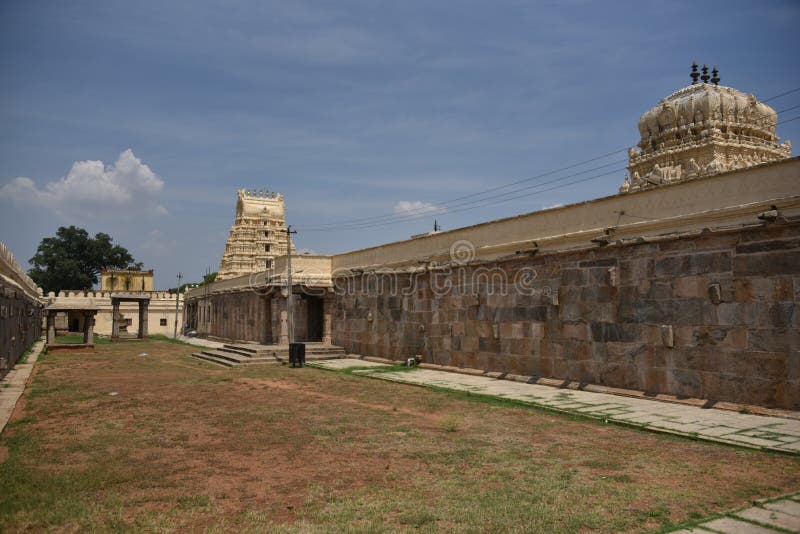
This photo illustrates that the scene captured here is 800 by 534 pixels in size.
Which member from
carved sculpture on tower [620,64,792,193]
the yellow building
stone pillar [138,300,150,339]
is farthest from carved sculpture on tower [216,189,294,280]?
carved sculpture on tower [620,64,792,193]

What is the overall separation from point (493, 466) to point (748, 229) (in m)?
6.43

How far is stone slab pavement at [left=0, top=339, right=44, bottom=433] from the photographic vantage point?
9.97m

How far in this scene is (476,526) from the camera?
15.6 feet

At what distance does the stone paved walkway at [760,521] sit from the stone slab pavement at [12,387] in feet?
30.0

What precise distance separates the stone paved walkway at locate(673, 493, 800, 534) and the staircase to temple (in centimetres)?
1738

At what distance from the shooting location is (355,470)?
6531mm

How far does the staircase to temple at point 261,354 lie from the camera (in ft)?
68.3

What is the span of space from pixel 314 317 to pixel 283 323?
7.39ft

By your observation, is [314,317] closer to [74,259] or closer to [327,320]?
[327,320]

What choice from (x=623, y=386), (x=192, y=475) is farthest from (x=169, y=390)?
(x=623, y=386)

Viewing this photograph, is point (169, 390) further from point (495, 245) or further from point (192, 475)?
point (495, 245)

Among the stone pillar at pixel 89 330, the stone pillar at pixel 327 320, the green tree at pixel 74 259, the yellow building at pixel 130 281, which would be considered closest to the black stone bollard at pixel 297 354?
the stone pillar at pixel 327 320

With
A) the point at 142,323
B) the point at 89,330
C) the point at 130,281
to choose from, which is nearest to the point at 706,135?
the point at 89,330

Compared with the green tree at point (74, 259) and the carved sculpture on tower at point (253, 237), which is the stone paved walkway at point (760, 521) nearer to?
the carved sculpture on tower at point (253, 237)
